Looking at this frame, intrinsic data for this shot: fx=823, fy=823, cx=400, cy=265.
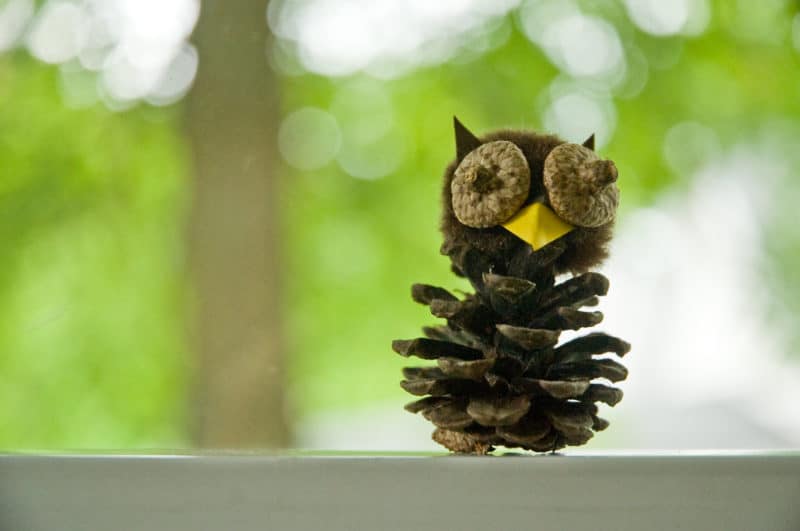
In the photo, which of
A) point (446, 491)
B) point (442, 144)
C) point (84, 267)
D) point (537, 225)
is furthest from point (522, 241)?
point (84, 267)

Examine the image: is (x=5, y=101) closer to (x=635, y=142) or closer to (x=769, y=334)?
(x=635, y=142)

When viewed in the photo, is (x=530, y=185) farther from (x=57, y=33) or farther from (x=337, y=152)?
(x=57, y=33)

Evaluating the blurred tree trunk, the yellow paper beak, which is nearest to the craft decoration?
the yellow paper beak

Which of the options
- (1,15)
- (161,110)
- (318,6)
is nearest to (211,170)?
(161,110)

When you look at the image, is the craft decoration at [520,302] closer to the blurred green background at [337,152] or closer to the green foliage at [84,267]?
the blurred green background at [337,152]

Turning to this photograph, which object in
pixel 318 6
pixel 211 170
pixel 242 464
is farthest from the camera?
pixel 318 6

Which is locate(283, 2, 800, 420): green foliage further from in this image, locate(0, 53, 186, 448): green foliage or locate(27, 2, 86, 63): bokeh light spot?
locate(27, 2, 86, 63): bokeh light spot

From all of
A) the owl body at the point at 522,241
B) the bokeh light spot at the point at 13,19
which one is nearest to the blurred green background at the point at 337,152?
the bokeh light spot at the point at 13,19
